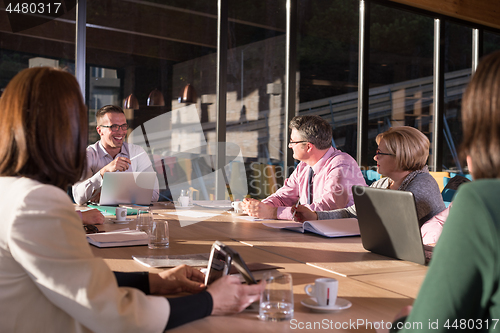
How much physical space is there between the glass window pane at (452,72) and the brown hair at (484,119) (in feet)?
20.0

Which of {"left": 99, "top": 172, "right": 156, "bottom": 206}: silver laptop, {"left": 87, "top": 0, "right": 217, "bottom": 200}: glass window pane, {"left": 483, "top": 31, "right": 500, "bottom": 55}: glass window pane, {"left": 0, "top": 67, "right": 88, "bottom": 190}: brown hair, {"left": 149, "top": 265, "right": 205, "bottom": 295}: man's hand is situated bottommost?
{"left": 149, "top": 265, "right": 205, "bottom": 295}: man's hand

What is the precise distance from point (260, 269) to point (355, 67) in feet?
15.4

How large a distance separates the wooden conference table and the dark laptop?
0.14ft

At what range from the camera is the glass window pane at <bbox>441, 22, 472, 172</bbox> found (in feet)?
21.3

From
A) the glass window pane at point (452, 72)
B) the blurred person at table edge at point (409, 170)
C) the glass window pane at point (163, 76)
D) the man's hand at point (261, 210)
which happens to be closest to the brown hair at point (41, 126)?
the blurred person at table edge at point (409, 170)

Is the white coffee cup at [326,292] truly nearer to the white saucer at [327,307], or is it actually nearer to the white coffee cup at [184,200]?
the white saucer at [327,307]

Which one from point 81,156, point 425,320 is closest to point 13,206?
point 81,156

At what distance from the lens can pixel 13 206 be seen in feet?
3.12

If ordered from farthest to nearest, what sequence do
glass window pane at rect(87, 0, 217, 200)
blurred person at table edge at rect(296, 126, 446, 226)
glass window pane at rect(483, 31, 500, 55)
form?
1. glass window pane at rect(483, 31, 500, 55)
2. glass window pane at rect(87, 0, 217, 200)
3. blurred person at table edge at rect(296, 126, 446, 226)

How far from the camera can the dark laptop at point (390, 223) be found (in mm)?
1691

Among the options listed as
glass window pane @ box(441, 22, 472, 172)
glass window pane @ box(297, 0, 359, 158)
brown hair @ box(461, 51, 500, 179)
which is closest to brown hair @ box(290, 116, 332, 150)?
glass window pane @ box(297, 0, 359, 158)

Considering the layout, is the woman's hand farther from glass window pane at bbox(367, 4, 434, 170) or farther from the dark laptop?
glass window pane at bbox(367, 4, 434, 170)

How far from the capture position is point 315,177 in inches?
131

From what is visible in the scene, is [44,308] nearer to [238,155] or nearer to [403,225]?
[403,225]
